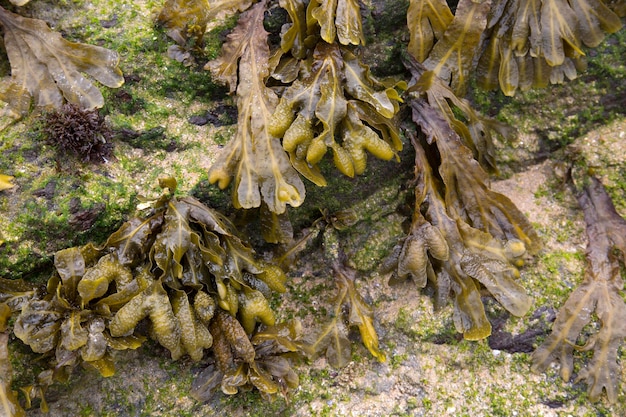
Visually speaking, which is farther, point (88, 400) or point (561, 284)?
point (561, 284)

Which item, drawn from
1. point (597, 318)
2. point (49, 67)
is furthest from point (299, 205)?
point (597, 318)

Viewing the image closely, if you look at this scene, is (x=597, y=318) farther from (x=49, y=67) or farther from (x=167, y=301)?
(x=49, y=67)

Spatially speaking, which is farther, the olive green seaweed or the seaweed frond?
the seaweed frond

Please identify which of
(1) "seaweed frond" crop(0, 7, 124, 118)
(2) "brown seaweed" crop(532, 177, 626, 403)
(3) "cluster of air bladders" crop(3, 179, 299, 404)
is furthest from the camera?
A: (2) "brown seaweed" crop(532, 177, 626, 403)

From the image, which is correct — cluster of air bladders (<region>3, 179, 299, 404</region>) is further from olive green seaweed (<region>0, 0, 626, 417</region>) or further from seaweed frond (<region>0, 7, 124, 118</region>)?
seaweed frond (<region>0, 7, 124, 118</region>)

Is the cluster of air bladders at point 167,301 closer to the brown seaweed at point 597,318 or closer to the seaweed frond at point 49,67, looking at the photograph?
the seaweed frond at point 49,67

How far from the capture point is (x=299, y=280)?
214 centimetres

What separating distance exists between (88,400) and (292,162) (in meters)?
1.14

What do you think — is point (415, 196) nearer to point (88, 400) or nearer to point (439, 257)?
point (439, 257)

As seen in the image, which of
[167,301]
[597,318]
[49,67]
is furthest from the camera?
[597,318]

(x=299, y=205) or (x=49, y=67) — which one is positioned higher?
(x=49, y=67)

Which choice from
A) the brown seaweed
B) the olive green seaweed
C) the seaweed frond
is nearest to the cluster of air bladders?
the olive green seaweed

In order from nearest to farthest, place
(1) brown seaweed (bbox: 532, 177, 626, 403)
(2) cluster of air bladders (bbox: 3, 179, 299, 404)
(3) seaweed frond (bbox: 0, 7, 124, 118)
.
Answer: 1. (2) cluster of air bladders (bbox: 3, 179, 299, 404)
2. (3) seaweed frond (bbox: 0, 7, 124, 118)
3. (1) brown seaweed (bbox: 532, 177, 626, 403)

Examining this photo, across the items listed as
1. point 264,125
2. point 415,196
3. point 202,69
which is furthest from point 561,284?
point 202,69
